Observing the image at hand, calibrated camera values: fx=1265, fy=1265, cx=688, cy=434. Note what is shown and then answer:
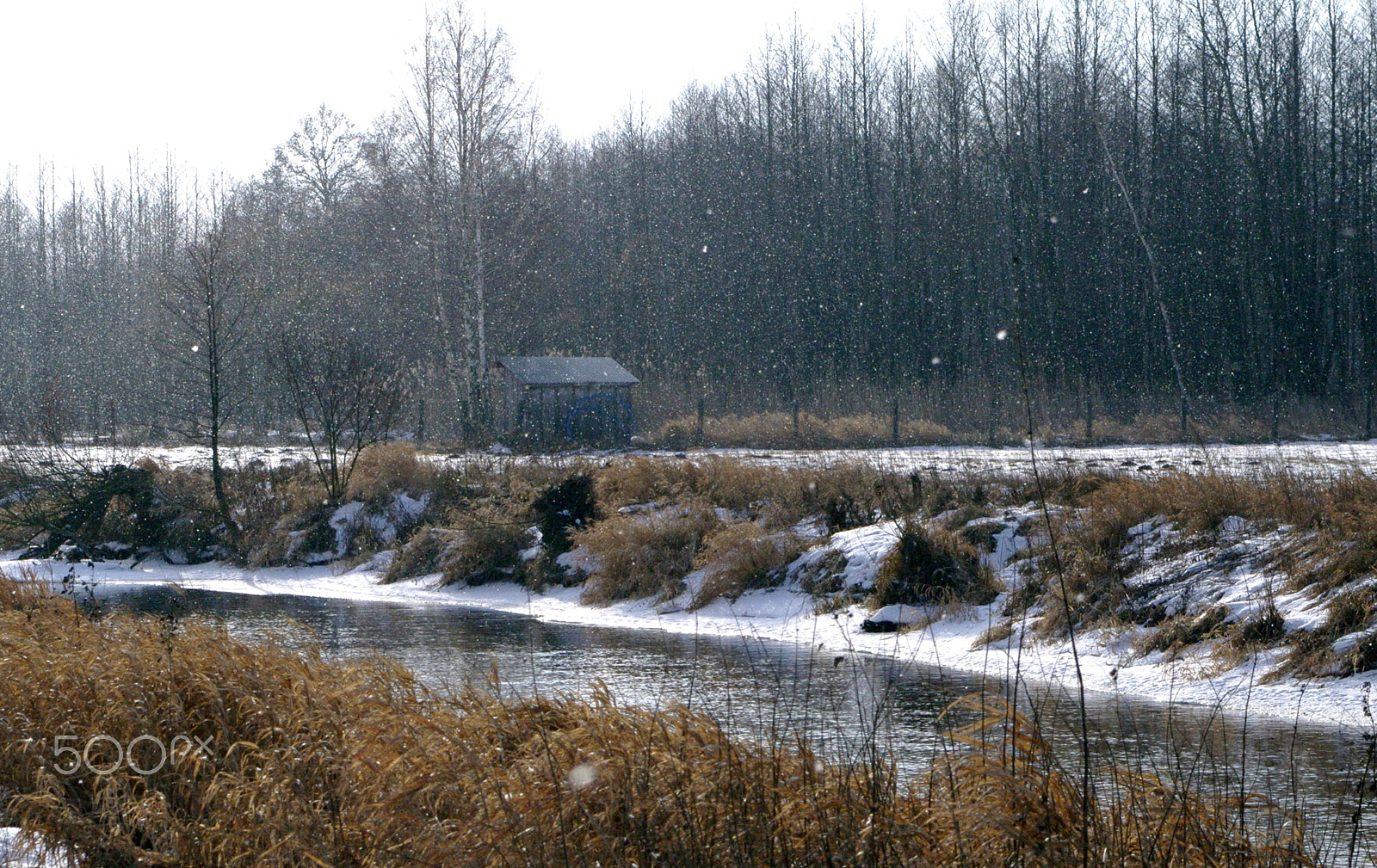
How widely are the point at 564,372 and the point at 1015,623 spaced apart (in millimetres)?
21368

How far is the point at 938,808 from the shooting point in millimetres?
5738

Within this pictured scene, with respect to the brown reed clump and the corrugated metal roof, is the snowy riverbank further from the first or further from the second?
the corrugated metal roof

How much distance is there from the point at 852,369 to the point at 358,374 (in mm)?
23738

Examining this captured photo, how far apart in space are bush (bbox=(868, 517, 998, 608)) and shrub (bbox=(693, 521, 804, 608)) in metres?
1.94

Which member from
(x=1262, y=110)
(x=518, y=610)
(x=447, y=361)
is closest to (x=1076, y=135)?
(x=1262, y=110)

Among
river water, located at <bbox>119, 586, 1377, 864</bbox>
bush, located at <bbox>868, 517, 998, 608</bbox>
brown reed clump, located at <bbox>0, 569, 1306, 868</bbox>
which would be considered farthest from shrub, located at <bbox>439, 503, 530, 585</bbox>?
brown reed clump, located at <bbox>0, 569, 1306, 868</bbox>

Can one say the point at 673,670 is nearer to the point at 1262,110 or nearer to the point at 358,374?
the point at 358,374

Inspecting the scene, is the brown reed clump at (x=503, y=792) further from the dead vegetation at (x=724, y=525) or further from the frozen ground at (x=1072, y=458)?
the frozen ground at (x=1072, y=458)

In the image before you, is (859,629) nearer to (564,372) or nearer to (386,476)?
(386,476)

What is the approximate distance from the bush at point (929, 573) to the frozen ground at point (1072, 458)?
3.09 metres

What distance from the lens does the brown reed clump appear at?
543cm

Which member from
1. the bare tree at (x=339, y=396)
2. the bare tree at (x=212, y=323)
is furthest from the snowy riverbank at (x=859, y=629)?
the bare tree at (x=339, y=396)

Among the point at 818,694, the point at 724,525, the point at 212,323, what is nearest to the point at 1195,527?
the point at 818,694

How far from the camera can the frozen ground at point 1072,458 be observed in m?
18.5
